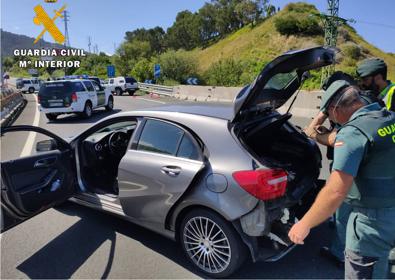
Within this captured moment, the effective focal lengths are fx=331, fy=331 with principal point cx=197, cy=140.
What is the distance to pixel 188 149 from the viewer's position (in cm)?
309

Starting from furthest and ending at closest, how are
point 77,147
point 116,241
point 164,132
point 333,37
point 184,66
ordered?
point 184,66 < point 333,37 < point 77,147 < point 116,241 < point 164,132

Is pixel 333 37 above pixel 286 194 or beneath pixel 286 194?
above

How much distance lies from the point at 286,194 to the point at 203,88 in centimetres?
1885

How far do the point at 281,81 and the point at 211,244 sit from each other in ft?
5.61

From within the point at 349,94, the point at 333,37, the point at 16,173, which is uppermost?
the point at 333,37

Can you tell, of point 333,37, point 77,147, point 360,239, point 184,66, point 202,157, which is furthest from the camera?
point 184,66

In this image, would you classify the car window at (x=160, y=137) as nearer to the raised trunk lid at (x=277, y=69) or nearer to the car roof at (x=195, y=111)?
the car roof at (x=195, y=111)

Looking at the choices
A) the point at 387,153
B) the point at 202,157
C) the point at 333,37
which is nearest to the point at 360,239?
the point at 387,153

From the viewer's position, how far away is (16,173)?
3336 millimetres

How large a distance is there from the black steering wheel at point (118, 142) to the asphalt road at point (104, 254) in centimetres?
89

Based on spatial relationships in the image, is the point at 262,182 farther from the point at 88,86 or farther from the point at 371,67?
the point at 88,86

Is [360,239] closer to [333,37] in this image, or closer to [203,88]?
[203,88]

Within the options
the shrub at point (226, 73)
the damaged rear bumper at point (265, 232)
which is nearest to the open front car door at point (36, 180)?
the damaged rear bumper at point (265, 232)

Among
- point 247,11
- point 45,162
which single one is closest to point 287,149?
point 45,162
